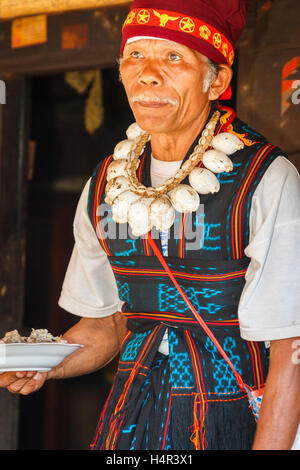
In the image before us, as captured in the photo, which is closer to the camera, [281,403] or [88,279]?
[281,403]

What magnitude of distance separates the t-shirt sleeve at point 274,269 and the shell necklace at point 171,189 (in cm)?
15

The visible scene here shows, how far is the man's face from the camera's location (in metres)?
1.77

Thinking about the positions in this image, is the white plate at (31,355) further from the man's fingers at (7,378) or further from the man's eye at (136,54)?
the man's eye at (136,54)

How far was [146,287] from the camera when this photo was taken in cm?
180

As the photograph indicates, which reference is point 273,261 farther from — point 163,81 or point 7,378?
point 7,378

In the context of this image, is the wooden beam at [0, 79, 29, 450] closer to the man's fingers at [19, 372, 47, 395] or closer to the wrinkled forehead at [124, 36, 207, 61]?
the man's fingers at [19, 372, 47, 395]

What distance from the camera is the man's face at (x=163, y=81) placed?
1766 mm

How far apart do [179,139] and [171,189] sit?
0.49 feet

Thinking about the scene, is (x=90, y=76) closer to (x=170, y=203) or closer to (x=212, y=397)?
(x=170, y=203)

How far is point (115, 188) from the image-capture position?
1893mm

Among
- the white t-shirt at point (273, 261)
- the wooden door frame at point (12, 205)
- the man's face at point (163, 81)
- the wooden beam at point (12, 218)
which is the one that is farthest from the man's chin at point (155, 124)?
the wooden beam at point (12, 218)

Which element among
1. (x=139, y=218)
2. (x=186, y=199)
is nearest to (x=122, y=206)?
(x=139, y=218)

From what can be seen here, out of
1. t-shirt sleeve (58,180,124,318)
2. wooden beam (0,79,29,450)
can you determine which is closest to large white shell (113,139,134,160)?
t-shirt sleeve (58,180,124,318)
